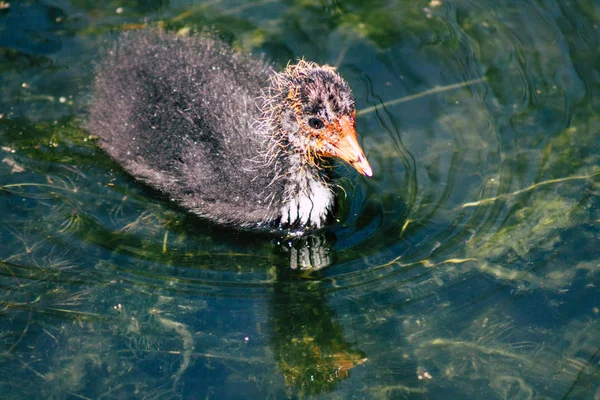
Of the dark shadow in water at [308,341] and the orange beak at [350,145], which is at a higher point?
the orange beak at [350,145]

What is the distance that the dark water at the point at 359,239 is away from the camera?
14.5 ft

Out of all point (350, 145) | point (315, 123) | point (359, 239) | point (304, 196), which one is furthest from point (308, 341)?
point (315, 123)

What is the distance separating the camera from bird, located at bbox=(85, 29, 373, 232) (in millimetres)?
4891

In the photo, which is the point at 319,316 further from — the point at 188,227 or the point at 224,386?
the point at 188,227

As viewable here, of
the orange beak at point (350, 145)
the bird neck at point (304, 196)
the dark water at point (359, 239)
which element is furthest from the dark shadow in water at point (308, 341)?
the orange beak at point (350, 145)

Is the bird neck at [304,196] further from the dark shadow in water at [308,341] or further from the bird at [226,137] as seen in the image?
the dark shadow in water at [308,341]

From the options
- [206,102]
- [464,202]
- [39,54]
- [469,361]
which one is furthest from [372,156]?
[39,54]

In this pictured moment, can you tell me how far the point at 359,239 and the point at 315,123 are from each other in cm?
78

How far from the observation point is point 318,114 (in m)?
4.75

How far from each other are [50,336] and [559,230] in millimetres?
2976

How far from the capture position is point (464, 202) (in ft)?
16.9

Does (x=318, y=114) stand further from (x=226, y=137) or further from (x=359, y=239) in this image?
(x=359, y=239)

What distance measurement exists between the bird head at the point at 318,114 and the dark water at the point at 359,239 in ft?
1.91

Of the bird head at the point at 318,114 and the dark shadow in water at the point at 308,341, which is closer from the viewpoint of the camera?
the dark shadow in water at the point at 308,341
